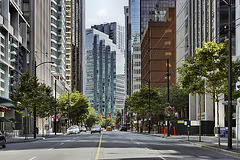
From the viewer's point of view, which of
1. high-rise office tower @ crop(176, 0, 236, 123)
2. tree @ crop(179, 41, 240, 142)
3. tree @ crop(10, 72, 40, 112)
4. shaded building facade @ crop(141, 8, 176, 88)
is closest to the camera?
tree @ crop(179, 41, 240, 142)

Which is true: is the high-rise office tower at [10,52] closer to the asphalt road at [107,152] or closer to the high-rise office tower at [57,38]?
the asphalt road at [107,152]

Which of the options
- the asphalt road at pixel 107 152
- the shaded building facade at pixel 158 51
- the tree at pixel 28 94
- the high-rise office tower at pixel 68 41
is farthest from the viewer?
the high-rise office tower at pixel 68 41

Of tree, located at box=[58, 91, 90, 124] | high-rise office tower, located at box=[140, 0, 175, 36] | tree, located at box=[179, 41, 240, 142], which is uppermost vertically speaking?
high-rise office tower, located at box=[140, 0, 175, 36]

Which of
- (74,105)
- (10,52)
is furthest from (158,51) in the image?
(10,52)

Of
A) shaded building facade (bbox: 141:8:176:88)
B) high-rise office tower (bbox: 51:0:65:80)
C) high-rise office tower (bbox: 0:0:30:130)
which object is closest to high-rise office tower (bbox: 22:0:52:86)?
high-rise office tower (bbox: 0:0:30:130)

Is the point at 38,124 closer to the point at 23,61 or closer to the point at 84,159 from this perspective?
the point at 23,61

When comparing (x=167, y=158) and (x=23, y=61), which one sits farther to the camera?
(x=23, y=61)

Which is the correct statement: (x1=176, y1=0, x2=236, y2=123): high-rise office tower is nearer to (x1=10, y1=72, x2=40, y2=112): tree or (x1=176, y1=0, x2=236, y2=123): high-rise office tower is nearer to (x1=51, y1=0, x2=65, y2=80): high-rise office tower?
(x1=10, y1=72, x2=40, y2=112): tree

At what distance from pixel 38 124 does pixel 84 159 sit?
6958 centimetres

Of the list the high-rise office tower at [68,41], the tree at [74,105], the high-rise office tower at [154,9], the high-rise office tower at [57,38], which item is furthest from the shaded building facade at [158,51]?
the high-rise office tower at [154,9]

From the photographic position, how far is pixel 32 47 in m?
76.0

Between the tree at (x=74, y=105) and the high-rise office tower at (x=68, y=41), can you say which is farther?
the high-rise office tower at (x=68, y=41)

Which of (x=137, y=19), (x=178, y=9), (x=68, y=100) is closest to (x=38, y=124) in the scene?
(x=68, y=100)

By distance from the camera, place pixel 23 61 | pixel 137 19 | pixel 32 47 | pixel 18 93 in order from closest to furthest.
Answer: pixel 18 93 < pixel 23 61 < pixel 32 47 < pixel 137 19
